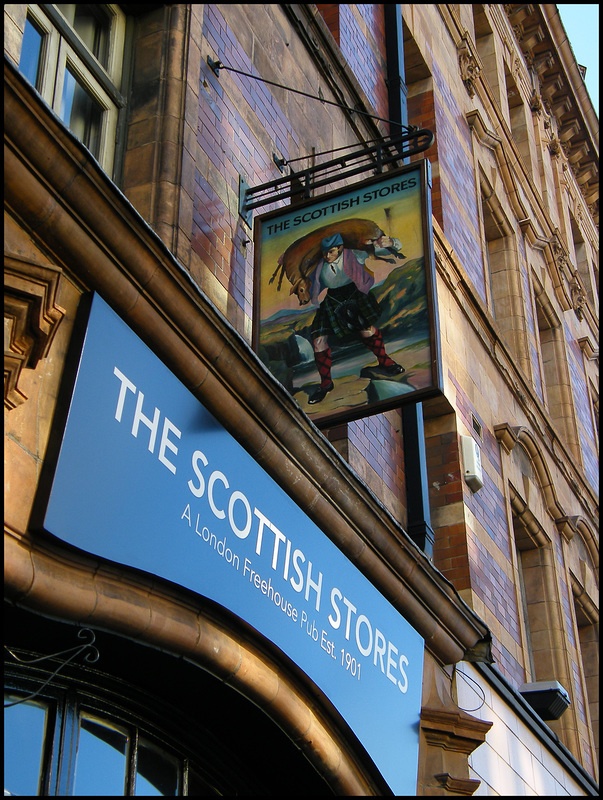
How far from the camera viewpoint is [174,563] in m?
5.58

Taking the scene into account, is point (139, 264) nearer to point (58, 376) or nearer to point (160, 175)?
point (58, 376)

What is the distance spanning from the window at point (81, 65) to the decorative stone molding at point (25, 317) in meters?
2.36

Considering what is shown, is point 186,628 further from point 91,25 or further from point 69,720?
point 91,25

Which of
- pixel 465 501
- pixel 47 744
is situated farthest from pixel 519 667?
pixel 47 744

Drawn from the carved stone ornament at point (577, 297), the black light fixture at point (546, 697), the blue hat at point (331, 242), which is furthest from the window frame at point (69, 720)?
the carved stone ornament at point (577, 297)

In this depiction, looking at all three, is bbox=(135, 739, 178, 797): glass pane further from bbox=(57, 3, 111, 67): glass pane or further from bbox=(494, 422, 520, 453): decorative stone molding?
bbox=(494, 422, 520, 453): decorative stone molding

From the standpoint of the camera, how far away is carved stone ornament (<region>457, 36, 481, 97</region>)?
714 inches

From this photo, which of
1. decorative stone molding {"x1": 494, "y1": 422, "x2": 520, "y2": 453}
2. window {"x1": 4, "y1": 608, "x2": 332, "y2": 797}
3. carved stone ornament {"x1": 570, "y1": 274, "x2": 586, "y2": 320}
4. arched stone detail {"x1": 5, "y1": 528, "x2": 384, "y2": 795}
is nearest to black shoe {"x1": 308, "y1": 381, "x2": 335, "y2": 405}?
arched stone detail {"x1": 5, "y1": 528, "x2": 384, "y2": 795}

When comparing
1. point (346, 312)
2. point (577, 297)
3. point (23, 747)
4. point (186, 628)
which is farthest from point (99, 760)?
point (577, 297)

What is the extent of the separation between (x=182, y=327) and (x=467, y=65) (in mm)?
13723

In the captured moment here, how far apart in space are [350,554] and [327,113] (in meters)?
5.16

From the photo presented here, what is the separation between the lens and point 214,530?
19.7 feet

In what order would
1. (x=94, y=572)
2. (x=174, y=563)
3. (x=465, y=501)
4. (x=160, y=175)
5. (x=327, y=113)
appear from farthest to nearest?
(x=465, y=501)
(x=327, y=113)
(x=160, y=175)
(x=174, y=563)
(x=94, y=572)

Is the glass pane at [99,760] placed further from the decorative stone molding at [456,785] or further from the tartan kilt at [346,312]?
the decorative stone molding at [456,785]
